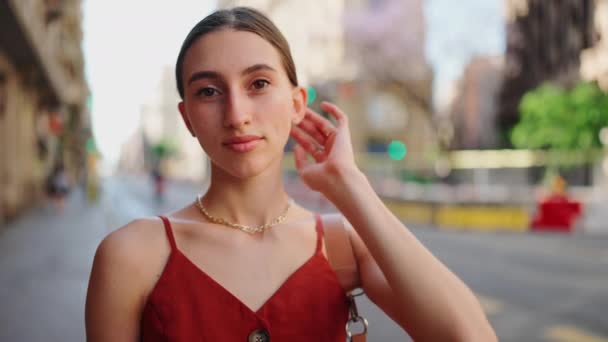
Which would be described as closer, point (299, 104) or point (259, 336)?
point (259, 336)

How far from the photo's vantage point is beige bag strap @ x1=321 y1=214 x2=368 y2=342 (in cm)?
145

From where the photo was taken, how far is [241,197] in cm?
148

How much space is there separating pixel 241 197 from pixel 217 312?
0.31 metres

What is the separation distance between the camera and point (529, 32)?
4206 centimetres

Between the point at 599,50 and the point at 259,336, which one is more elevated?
the point at 599,50

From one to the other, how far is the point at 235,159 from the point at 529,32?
45.2 metres

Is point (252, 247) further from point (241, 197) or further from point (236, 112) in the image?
point (236, 112)

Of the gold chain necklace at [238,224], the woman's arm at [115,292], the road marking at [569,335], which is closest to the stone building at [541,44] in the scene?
the road marking at [569,335]

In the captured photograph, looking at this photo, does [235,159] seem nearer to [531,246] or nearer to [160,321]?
[160,321]

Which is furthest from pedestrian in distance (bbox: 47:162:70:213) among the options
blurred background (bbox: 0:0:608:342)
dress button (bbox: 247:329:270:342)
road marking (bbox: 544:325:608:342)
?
dress button (bbox: 247:329:270:342)

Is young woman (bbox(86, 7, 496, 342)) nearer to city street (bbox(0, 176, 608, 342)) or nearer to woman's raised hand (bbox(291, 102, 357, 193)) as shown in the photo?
woman's raised hand (bbox(291, 102, 357, 193))

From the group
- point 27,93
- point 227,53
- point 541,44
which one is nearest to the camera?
point 227,53

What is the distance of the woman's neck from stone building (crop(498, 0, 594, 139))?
35.7 metres

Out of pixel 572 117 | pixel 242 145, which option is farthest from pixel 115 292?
pixel 572 117
